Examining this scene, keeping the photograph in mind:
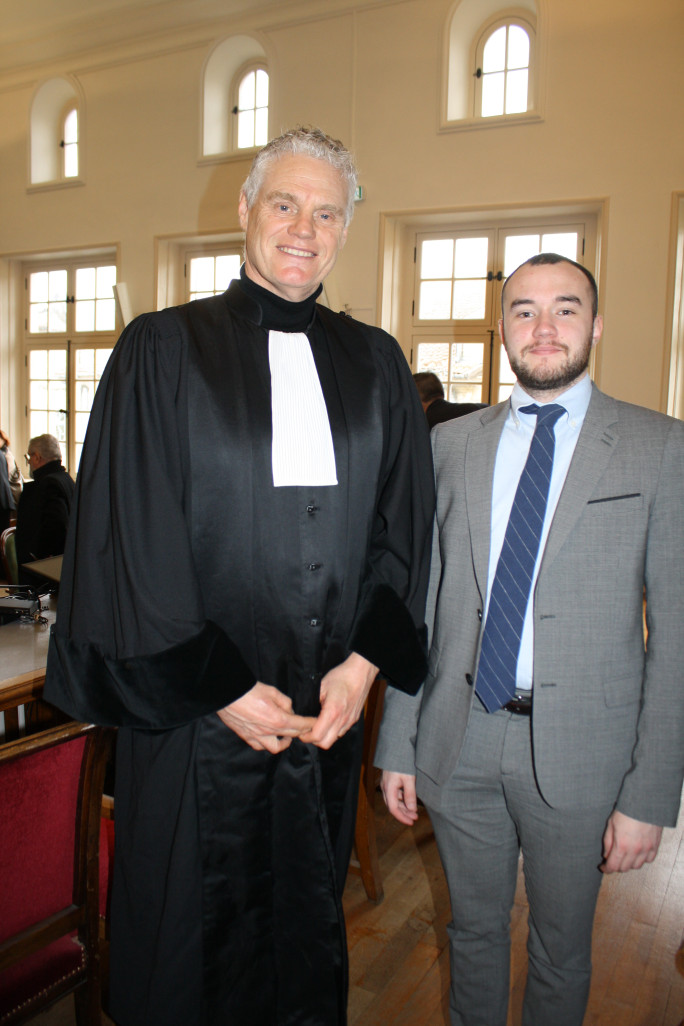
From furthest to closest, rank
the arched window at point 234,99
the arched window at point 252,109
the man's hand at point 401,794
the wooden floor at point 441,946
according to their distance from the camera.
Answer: the arched window at point 252,109, the arched window at point 234,99, the wooden floor at point 441,946, the man's hand at point 401,794

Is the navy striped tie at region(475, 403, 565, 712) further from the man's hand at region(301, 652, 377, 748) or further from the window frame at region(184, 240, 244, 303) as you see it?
the window frame at region(184, 240, 244, 303)

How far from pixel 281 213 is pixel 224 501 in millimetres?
518

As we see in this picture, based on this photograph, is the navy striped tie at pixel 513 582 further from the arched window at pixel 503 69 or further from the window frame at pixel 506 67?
the arched window at pixel 503 69

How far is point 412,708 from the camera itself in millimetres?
1570

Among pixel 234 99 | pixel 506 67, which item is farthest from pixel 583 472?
pixel 234 99

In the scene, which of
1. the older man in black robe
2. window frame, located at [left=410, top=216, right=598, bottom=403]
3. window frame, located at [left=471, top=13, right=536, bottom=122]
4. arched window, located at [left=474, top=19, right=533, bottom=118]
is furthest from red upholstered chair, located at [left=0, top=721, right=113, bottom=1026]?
Answer: arched window, located at [left=474, top=19, right=533, bottom=118]

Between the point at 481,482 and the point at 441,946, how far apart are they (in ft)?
4.99

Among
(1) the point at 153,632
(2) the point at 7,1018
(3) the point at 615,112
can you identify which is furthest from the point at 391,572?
(3) the point at 615,112

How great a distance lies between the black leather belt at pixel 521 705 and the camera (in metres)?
1.43

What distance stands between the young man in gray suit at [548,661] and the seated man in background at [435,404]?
2.91 metres

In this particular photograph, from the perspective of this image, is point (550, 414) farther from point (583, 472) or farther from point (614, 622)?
point (614, 622)

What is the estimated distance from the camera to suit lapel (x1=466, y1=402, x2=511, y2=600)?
1441 mm

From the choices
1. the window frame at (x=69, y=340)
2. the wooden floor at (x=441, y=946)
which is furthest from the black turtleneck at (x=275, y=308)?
the window frame at (x=69, y=340)

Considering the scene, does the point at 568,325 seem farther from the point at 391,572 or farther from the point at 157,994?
the point at 157,994
